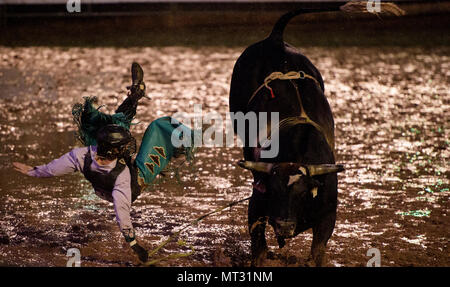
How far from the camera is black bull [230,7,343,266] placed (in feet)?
12.9

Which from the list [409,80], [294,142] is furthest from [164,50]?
[294,142]

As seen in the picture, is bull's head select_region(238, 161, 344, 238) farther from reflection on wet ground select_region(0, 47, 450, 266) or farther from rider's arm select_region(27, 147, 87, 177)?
rider's arm select_region(27, 147, 87, 177)

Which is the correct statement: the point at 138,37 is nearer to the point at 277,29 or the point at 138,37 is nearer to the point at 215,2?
the point at 215,2

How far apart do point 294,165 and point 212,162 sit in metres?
2.98

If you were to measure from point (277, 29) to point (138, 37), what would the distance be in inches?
287

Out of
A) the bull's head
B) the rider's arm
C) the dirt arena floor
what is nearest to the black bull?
the bull's head

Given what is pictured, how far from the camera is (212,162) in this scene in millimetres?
6898

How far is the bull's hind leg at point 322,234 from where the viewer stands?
4215 millimetres

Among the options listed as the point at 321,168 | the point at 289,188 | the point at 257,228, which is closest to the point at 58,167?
the point at 257,228

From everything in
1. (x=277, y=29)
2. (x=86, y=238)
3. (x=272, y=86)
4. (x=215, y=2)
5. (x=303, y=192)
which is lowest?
(x=86, y=238)

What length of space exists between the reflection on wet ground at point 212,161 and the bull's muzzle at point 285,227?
78cm

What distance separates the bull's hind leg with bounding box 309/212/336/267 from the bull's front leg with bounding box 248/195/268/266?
1.02ft

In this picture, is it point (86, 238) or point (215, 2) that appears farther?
point (215, 2)

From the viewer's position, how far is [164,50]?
11.9 m
